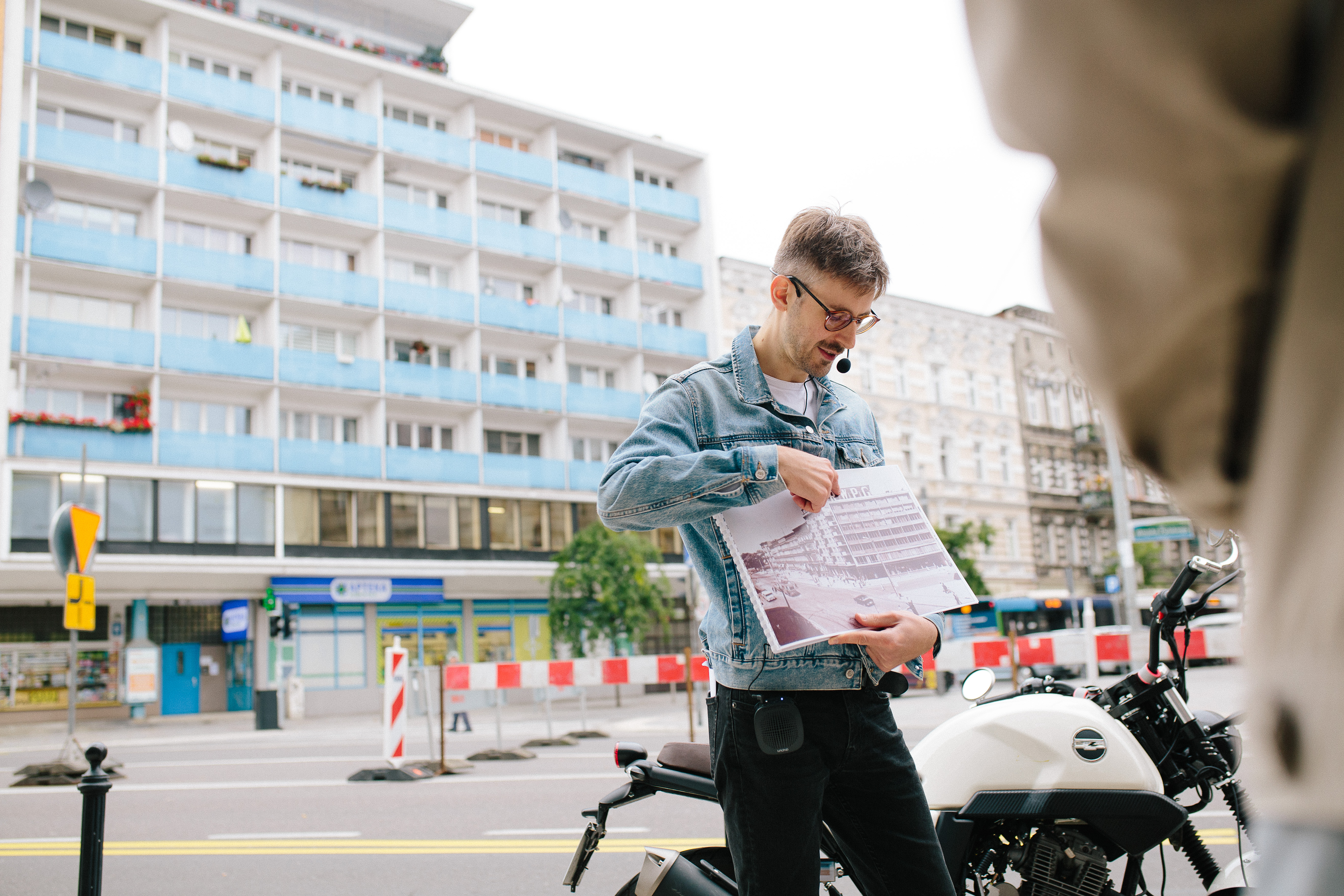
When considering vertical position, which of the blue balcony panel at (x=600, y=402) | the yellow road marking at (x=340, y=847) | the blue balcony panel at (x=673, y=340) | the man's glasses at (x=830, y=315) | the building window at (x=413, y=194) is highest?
the building window at (x=413, y=194)

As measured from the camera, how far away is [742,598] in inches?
76.7

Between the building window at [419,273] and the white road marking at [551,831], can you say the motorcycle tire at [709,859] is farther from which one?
the building window at [419,273]

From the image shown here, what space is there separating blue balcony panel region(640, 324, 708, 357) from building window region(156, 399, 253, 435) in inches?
524

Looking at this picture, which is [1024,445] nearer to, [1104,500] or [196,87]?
[1104,500]

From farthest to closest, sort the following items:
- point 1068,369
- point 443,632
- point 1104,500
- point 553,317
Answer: point 1104,500, point 553,317, point 443,632, point 1068,369

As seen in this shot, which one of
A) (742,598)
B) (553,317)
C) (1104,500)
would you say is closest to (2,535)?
(553,317)

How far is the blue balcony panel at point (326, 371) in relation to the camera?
2770 centimetres

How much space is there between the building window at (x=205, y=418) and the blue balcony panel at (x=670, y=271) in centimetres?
1430

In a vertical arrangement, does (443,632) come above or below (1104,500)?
below

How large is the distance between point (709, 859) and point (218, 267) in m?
28.2

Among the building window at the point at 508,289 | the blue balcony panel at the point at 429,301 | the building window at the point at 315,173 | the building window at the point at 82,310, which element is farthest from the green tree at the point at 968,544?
the building window at the point at 82,310

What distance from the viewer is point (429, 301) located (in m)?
30.7

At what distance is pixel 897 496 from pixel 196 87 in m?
30.6

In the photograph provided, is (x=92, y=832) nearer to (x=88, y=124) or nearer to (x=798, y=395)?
(x=798, y=395)
